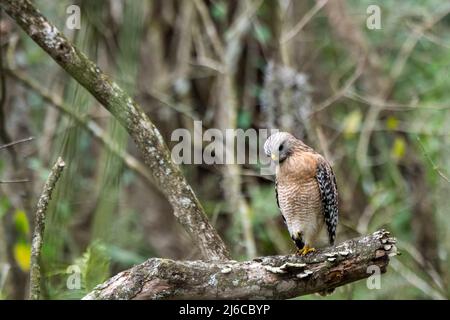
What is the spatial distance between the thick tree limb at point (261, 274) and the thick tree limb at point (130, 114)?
16.4 inches

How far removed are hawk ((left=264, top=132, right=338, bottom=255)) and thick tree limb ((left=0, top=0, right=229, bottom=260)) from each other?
0.95 meters

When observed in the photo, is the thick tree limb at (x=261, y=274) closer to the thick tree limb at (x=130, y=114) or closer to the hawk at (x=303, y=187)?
the thick tree limb at (x=130, y=114)

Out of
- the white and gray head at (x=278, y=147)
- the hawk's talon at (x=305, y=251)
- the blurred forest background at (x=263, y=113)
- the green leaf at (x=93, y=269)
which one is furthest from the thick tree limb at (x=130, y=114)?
the blurred forest background at (x=263, y=113)

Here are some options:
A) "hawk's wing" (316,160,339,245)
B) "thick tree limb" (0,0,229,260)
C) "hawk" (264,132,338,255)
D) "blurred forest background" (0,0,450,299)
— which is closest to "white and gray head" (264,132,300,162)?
"hawk" (264,132,338,255)

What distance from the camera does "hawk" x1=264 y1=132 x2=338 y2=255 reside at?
421 centimetres

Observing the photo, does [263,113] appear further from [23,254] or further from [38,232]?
[38,232]

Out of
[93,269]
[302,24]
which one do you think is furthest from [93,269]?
[302,24]

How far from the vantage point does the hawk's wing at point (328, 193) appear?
Answer: 423 centimetres

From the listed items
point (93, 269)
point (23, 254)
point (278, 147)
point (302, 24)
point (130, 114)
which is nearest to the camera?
point (130, 114)

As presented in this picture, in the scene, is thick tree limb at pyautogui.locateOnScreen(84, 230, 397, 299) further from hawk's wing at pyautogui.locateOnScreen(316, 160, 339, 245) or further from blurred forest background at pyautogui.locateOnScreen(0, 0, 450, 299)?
blurred forest background at pyautogui.locateOnScreen(0, 0, 450, 299)

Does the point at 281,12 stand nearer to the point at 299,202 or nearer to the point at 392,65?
the point at 392,65

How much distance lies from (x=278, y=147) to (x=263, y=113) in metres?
2.21

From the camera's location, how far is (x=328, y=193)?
423 centimetres
